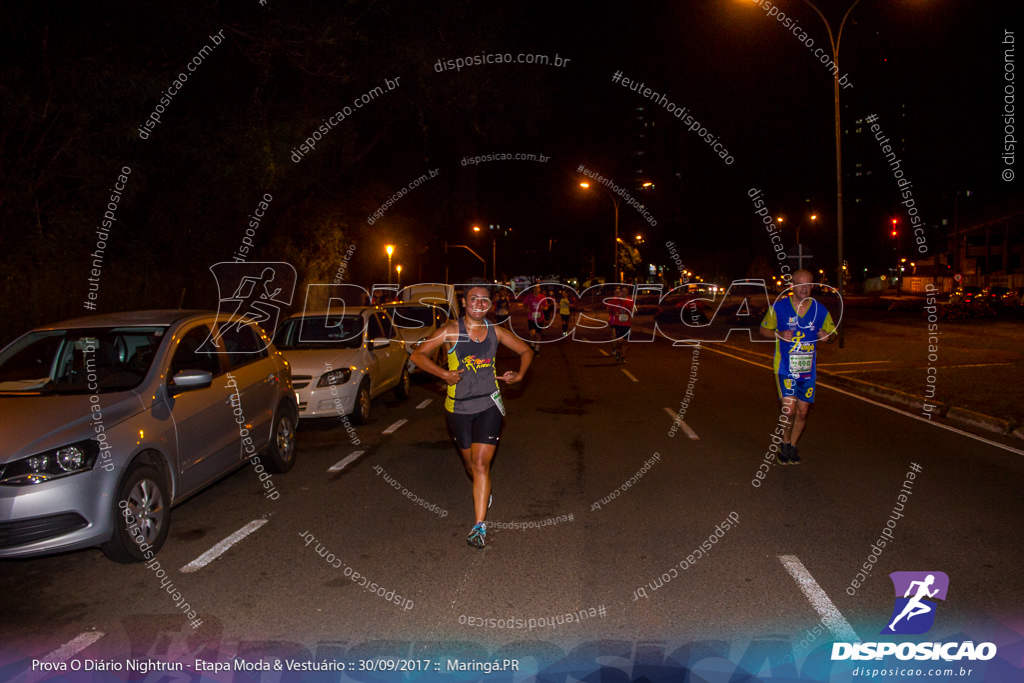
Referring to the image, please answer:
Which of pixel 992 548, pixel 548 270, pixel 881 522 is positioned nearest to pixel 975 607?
pixel 992 548

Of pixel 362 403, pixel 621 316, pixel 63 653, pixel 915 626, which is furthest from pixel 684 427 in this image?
pixel 621 316

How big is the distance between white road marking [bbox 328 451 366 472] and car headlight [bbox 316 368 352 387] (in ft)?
5.56

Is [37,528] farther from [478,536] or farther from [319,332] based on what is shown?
[319,332]

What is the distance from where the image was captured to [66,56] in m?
11.5

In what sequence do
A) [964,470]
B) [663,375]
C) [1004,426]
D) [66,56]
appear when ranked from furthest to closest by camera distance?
1. [663,375]
2. [66,56]
3. [1004,426]
4. [964,470]

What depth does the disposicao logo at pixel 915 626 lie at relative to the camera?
13.7 feet

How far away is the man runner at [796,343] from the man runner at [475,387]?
11.7 feet

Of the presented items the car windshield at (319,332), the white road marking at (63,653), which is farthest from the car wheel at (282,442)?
the white road marking at (63,653)

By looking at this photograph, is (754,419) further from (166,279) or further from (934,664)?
(166,279)

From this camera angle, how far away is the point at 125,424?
18.5ft

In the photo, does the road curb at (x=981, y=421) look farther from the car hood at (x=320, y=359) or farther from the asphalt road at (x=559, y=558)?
the car hood at (x=320, y=359)

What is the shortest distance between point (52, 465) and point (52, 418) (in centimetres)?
43

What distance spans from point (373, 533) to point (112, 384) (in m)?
2.32

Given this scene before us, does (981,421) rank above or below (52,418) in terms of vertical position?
below
